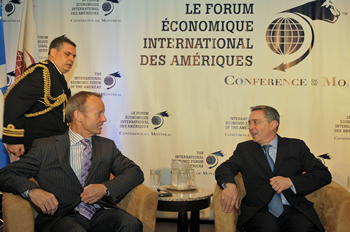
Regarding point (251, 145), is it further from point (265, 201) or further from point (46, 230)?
point (46, 230)

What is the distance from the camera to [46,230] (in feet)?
7.89

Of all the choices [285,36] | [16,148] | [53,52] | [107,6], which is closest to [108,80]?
[107,6]

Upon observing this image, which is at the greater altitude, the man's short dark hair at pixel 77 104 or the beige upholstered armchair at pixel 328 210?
the man's short dark hair at pixel 77 104

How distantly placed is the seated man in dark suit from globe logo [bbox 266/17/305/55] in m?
1.43

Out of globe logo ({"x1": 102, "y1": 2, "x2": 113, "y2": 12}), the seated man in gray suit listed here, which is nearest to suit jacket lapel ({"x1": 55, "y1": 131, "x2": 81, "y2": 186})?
the seated man in gray suit

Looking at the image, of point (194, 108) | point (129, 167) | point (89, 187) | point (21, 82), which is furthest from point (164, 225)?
point (21, 82)

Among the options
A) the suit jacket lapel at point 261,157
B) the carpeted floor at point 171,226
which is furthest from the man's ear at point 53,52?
the carpeted floor at point 171,226

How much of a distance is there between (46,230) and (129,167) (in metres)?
0.75

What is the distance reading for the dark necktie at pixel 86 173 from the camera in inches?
101

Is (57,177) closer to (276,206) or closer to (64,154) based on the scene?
(64,154)

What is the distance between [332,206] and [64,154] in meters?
2.00

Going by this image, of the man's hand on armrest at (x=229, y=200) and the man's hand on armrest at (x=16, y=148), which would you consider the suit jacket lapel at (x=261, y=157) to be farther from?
the man's hand on armrest at (x=16, y=148)

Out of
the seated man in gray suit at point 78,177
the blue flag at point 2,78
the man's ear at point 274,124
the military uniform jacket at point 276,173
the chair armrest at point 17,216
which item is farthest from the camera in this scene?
the blue flag at point 2,78

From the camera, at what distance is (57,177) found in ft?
8.52
